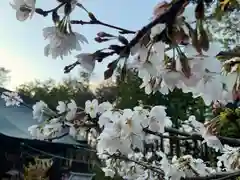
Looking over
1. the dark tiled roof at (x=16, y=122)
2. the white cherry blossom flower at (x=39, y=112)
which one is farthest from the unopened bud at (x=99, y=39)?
the dark tiled roof at (x=16, y=122)

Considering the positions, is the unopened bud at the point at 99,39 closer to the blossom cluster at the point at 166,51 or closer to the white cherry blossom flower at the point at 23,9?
the blossom cluster at the point at 166,51

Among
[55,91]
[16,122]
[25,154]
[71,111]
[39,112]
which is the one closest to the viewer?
[71,111]

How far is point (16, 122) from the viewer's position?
32.2 ft

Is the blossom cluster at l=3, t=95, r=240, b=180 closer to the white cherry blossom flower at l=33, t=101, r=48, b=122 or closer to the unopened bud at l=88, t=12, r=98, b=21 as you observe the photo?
the white cherry blossom flower at l=33, t=101, r=48, b=122

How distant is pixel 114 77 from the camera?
576 mm

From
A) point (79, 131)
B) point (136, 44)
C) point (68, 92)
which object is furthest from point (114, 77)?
point (68, 92)

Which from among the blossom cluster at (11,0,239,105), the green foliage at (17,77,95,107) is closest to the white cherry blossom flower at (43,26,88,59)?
the blossom cluster at (11,0,239,105)

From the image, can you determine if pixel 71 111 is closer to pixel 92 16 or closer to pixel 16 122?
pixel 92 16

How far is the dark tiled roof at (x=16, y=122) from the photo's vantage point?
836cm

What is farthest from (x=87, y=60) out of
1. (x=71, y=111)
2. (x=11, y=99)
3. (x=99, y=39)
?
(x=11, y=99)

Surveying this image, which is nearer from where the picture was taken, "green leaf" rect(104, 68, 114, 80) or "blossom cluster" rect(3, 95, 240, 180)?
"green leaf" rect(104, 68, 114, 80)

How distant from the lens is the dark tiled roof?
8.36m

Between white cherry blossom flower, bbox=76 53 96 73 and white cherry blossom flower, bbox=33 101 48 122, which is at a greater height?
white cherry blossom flower, bbox=33 101 48 122

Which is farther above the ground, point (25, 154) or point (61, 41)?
point (25, 154)
